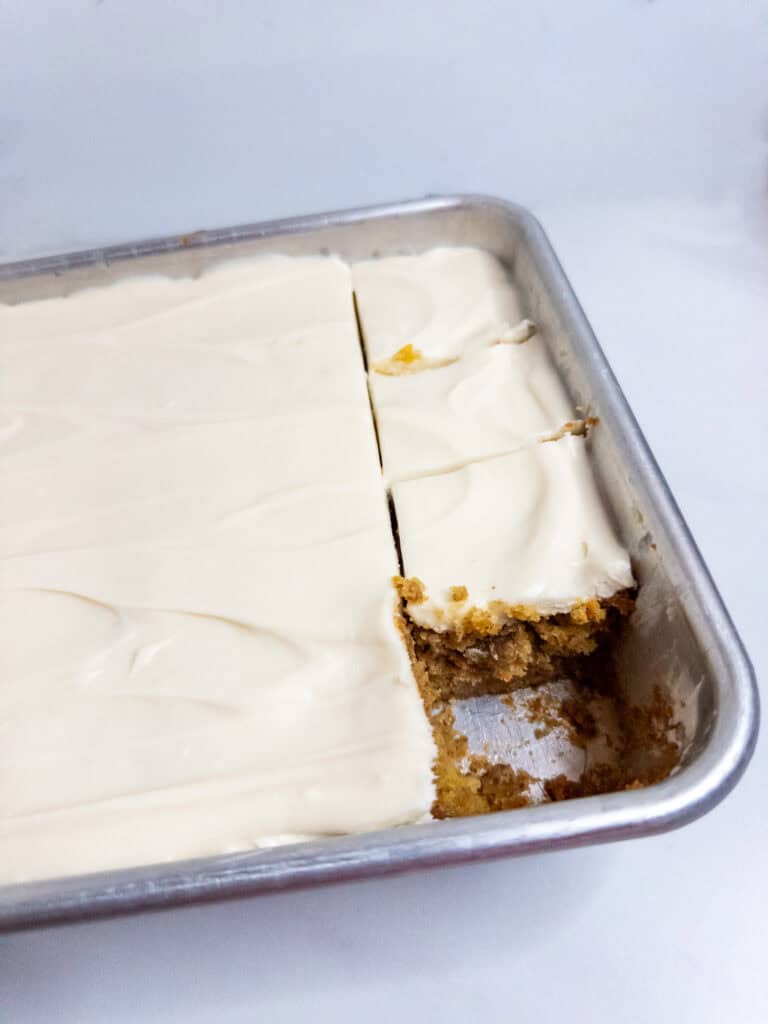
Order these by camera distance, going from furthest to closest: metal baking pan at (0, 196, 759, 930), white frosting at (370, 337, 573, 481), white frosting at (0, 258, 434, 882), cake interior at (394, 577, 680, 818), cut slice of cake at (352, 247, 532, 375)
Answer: cut slice of cake at (352, 247, 532, 375) → white frosting at (370, 337, 573, 481) → cake interior at (394, 577, 680, 818) → white frosting at (0, 258, 434, 882) → metal baking pan at (0, 196, 759, 930)

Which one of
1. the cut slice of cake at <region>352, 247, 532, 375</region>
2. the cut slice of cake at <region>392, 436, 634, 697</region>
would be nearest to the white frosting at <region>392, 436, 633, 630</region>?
the cut slice of cake at <region>392, 436, 634, 697</region>

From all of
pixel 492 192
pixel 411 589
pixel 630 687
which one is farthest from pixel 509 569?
pixel 492 192

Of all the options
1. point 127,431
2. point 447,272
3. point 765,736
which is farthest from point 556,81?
point 765,736

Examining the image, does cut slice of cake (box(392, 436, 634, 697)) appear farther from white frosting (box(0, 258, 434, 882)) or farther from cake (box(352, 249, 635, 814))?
white frosting (box(0, 258, 434, 882))

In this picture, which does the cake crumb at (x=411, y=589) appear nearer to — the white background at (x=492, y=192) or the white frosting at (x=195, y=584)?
the white frosting at (x=195, y=584)

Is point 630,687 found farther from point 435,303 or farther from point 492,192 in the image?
point 492,192

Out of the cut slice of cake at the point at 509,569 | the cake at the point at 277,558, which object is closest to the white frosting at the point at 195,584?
the cake at the point at 277,558

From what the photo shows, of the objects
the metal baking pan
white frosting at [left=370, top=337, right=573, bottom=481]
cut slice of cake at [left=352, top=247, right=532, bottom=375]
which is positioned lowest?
the metal baking pan
